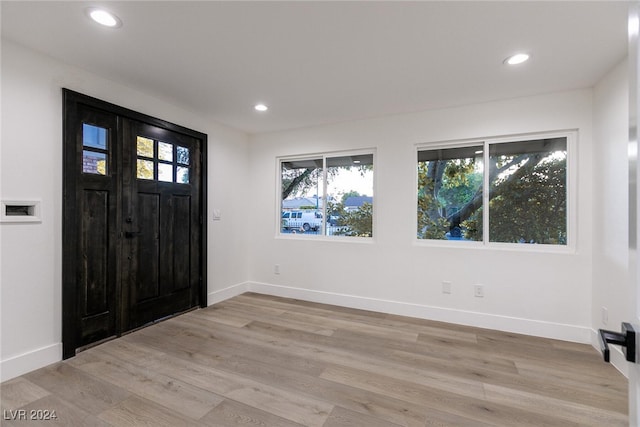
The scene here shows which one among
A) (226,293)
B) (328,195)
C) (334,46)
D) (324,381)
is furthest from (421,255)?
(226,293)

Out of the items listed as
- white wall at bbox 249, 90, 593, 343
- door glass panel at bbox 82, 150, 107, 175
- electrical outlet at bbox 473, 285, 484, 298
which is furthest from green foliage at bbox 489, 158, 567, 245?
door glass panel at bbox 82, 150, 107, 175

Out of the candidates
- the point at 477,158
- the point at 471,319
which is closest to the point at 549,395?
the point at 471,319

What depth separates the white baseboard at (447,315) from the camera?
2877mm

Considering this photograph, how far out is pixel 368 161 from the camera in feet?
12.8

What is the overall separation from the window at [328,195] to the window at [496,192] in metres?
0.70

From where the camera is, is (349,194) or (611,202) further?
(349,194)

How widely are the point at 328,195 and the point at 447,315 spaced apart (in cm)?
212

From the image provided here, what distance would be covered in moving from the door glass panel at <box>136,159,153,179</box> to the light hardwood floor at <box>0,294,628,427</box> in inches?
63.2

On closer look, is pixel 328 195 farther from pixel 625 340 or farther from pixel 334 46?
pixel 625 340

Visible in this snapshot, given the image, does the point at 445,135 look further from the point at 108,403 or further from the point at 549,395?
the point at 108,403

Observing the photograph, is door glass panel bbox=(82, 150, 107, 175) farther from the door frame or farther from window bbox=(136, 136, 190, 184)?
window bbox=(136, 136, 190, 184)

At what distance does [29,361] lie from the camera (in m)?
2.23

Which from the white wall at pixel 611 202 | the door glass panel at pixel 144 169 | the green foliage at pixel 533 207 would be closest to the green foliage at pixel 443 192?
the green foliage at pixel 533 207

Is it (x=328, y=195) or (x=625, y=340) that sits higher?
(x=328, y=195)
